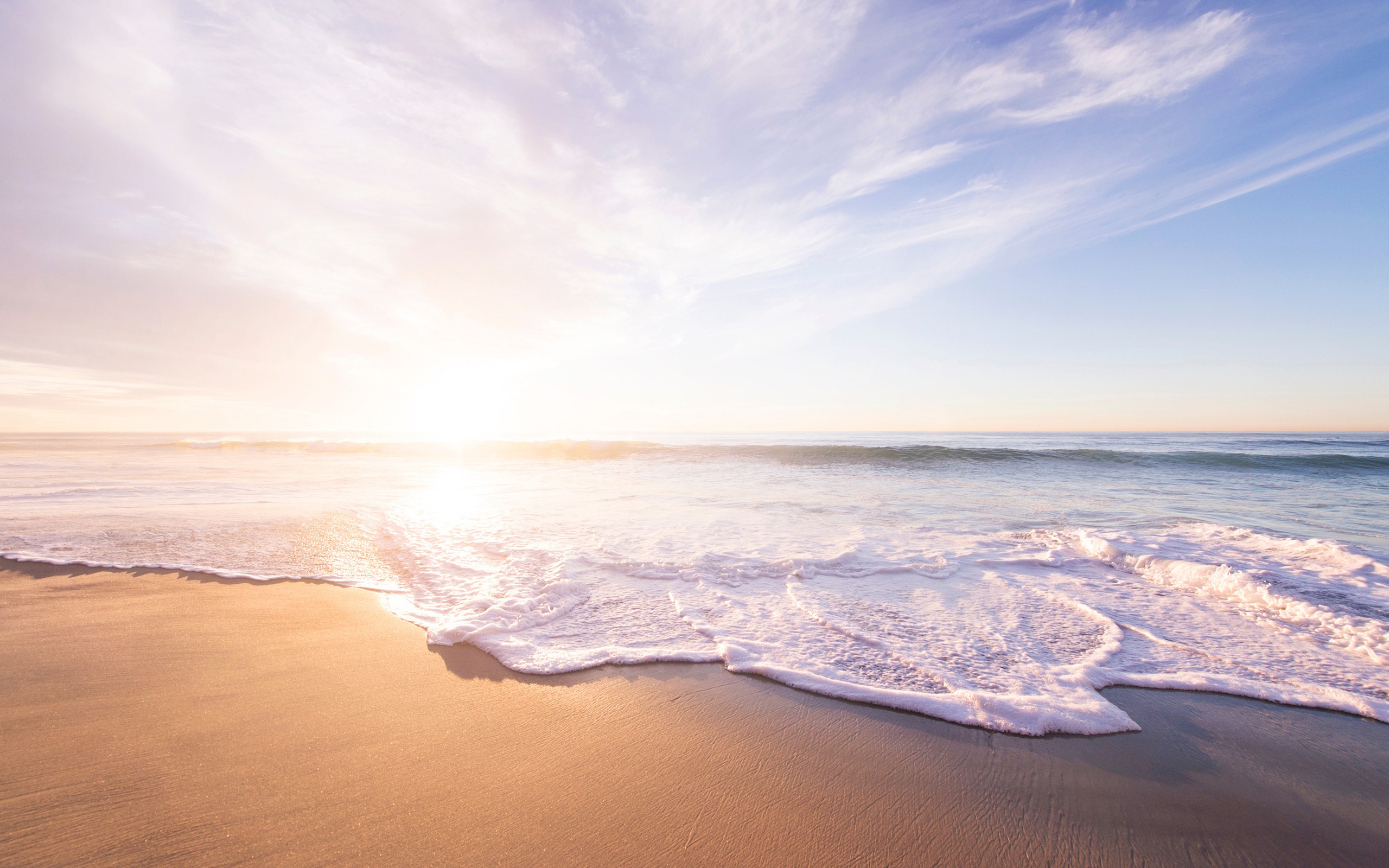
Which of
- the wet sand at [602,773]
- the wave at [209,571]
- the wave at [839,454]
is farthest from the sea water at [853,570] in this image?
the wave at [839,454]

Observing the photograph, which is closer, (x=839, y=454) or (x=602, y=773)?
(x=602, y=773)

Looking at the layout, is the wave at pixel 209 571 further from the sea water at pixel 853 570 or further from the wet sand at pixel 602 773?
the wet sand at pixel 602 773

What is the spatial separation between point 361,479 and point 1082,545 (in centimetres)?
1493

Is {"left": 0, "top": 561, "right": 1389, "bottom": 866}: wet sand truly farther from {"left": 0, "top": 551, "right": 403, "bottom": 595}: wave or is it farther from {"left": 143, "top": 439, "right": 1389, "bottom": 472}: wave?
{"left": 143, "top": 439, "right": 1389, "bottom": 472}: wave

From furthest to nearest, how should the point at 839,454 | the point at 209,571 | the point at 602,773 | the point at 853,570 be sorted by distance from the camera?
the point at 839,454 < the point at 853,570 < the point at 209,571 < the point at 602,773

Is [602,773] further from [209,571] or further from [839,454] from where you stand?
[839,454]

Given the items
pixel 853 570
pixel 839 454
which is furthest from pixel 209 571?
pixel 839 454

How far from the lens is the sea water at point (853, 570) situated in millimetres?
3311

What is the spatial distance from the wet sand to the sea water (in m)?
0.31

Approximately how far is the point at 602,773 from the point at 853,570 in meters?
3.68

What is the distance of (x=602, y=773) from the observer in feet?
7.52

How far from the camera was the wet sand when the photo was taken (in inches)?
74.2

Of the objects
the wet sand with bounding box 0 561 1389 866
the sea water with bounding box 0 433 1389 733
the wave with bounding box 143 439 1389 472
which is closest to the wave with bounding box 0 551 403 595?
the sea water with bounding box 0 433 1389 733

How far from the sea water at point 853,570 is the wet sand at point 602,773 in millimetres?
307
